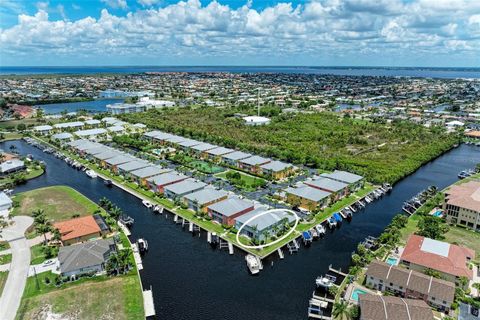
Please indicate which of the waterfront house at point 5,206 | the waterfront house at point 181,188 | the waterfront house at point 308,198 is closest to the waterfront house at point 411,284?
the waterfront house at point 308,198

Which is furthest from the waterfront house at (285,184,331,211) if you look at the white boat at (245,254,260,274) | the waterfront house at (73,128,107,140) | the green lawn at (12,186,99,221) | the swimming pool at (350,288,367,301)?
the waterfront house at (73,128,107,140)

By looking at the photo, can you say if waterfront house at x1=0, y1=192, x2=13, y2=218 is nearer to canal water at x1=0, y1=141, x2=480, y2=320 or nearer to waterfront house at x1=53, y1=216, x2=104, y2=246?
waterfront house at x1=53, y1=216, x2=104, y2=246

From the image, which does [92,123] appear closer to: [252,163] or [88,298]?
[252,163]

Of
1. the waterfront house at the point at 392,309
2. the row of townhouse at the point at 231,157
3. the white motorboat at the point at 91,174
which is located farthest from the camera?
the white motorboat at the point at 91,174

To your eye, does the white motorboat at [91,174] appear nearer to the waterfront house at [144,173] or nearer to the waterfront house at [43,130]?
the waterfront house at [144,173]

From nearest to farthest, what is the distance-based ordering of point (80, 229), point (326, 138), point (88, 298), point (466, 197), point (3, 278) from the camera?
1. point (88, 298)
2. point (3, 278)
3. point (80, 229)
4. point (466, 197)
5. point (326, 138)

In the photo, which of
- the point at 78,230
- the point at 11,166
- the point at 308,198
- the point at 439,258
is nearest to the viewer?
the point at 439,258

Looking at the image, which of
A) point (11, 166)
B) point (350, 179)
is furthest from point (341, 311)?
point (11, 166)
